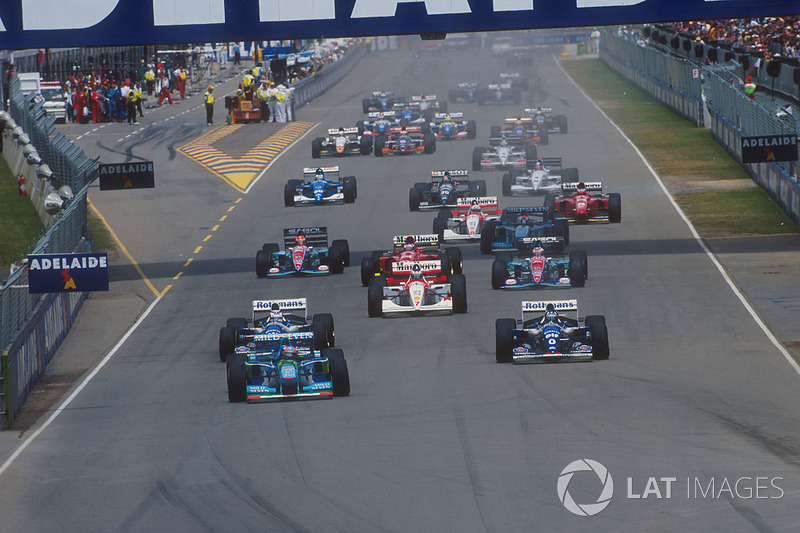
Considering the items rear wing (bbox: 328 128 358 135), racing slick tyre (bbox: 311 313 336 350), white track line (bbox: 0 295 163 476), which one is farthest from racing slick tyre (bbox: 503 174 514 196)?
racing slick tyre (bbox: 311 313 336 350)

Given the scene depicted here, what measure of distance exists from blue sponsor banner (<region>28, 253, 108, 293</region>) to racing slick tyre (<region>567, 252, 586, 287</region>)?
11414 mm

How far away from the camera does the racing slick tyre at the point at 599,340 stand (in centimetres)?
2369

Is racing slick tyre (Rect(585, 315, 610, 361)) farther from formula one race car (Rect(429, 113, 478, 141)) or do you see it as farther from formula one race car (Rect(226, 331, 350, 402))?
formula one race car (Rect(429, 113, 478, 141))

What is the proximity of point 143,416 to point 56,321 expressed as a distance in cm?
687

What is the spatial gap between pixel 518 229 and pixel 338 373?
13.6m

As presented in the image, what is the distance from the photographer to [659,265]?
33.7 metres

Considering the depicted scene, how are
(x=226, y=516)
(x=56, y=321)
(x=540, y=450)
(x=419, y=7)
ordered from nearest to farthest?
1. (x=226, y=516)
2. (x=540, y=450)
3. (x=56, y=321)
4. (x=419, y=7)

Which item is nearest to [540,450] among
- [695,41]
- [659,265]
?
[659,265]

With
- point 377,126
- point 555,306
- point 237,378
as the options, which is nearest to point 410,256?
point 555,306

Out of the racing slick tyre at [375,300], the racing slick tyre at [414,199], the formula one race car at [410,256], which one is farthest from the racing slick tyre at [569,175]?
the racing slick tyre at [375,300]

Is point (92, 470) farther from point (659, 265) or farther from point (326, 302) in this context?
point (659, 265)

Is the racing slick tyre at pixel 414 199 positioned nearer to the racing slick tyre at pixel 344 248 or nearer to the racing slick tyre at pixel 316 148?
the racing slick tyre at pixel 344 248

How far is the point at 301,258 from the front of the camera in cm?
3341

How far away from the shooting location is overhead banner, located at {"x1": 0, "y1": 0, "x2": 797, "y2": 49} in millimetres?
33031
